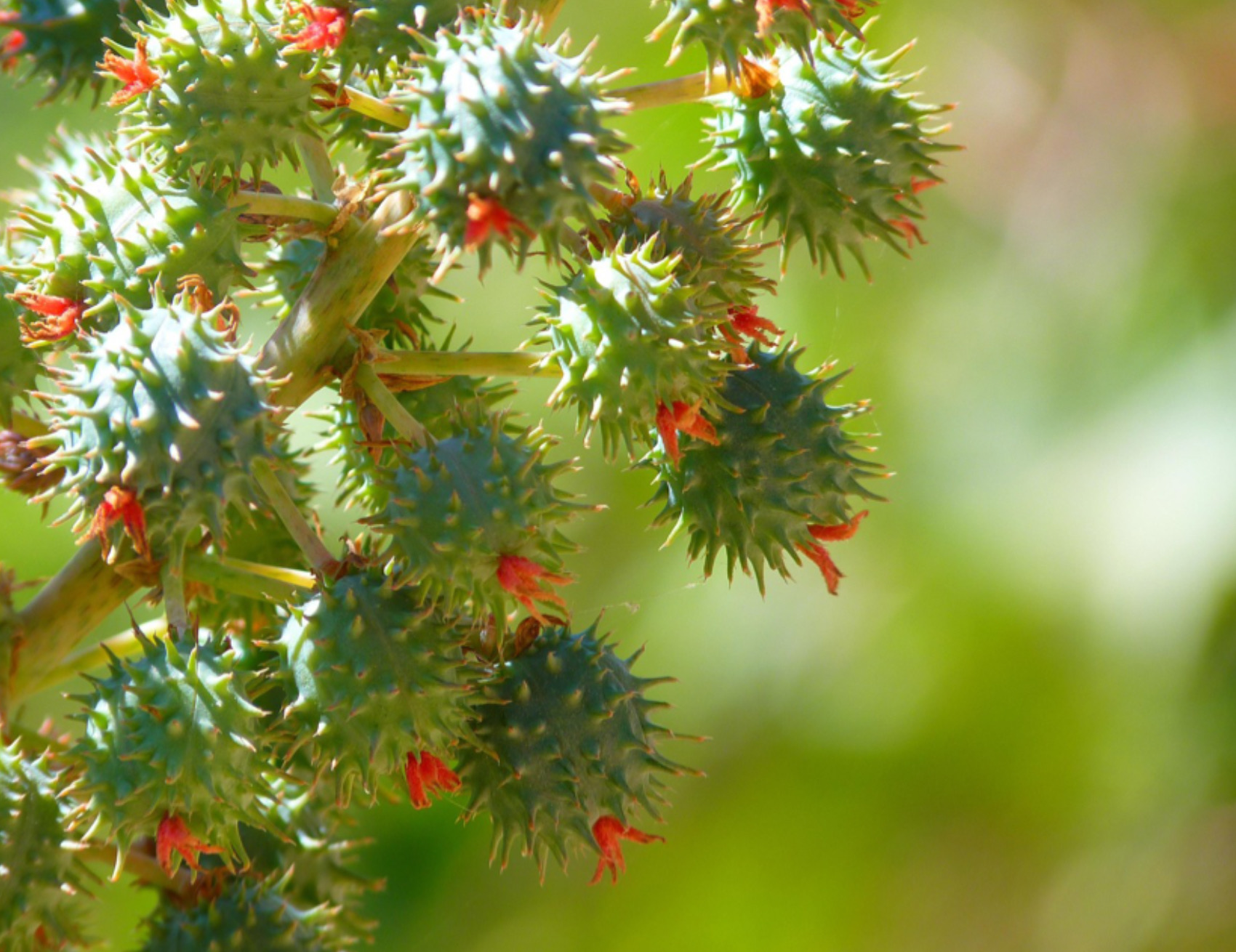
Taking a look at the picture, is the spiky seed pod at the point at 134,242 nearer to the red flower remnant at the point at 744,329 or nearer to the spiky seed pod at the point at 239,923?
the red flower remnant at the point at 744,329

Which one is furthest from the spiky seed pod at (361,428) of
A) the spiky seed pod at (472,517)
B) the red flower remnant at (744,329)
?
the red flower remnant at (744,329)

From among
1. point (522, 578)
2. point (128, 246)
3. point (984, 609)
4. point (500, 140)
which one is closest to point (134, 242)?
point (128, 246)

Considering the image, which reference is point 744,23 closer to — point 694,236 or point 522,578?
point 694,236

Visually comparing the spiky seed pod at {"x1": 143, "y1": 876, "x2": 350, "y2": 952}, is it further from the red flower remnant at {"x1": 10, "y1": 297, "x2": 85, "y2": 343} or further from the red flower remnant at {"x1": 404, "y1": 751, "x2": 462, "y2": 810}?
the red flower remnant at {"x1": 10, "y1": 297, "x2": 85, "y2": 343}

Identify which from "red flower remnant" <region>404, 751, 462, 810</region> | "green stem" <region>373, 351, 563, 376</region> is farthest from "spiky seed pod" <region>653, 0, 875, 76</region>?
"red flower remnant" <region>404, 751, 462, 810</region>

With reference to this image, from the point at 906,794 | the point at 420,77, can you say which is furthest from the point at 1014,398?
the point at 420,77

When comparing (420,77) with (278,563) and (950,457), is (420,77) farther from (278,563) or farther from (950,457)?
(950,457)
